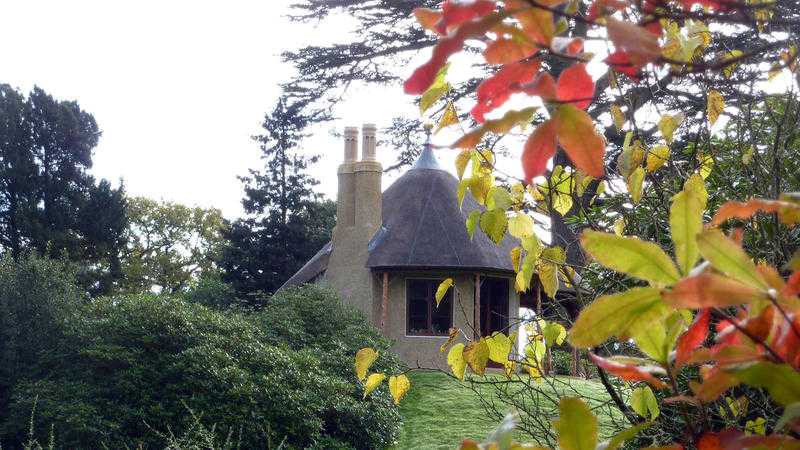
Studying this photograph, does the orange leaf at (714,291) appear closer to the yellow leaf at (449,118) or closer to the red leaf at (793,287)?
the red leaf at (793,287)

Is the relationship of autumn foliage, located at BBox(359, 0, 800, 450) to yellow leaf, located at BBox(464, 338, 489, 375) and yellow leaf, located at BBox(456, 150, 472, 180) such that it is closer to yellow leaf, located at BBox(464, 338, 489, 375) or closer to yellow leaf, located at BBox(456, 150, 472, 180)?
yellow leaf, located at BBox(456, 150, 472, 180)

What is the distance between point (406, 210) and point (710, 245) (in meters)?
18.5

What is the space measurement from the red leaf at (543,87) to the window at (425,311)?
1738cm

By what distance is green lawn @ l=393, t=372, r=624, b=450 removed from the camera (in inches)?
440

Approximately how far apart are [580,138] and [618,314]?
0.15m

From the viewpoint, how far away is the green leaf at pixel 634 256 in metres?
0.64

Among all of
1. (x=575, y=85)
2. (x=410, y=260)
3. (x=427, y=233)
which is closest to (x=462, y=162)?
(x=575, y=85)

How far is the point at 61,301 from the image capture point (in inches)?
551

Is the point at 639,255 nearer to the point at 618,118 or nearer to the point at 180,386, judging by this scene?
the point at 618,118

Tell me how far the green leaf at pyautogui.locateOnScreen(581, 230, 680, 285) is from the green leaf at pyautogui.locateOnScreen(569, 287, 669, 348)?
14 millimetres

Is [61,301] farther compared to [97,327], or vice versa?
[61,301]

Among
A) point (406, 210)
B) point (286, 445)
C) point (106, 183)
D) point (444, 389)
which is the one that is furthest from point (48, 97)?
point (286, 445)

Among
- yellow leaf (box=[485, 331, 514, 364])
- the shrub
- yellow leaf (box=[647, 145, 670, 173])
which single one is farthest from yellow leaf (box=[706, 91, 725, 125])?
the shrub

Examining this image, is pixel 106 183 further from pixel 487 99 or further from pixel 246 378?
pixel 487 99
